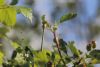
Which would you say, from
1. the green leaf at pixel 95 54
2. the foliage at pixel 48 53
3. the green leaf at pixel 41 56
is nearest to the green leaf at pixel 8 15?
the foliage at pixel 48 53

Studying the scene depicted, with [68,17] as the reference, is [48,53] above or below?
below

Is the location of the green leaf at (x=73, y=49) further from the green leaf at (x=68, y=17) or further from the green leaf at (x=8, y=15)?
the green leaf at (x=8, y=15)

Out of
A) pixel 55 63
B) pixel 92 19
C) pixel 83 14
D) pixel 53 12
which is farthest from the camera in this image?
pixel 92 19

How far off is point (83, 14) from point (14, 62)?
26.0 ft

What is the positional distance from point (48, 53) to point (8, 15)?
0.59 ft

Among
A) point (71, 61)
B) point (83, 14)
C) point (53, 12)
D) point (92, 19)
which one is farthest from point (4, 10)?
point (92, 19)

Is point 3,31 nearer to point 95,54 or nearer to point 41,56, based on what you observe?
point 41,56

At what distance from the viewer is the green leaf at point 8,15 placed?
1288 mm

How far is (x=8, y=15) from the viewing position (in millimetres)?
1303

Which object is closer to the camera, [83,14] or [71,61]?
[71,61]

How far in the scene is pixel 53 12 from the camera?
858 centimetres

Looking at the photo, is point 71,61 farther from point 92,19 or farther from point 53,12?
point 92,19

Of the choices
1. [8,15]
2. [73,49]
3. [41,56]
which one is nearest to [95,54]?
[73,49]

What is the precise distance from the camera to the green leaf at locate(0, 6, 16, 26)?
1.29 m
